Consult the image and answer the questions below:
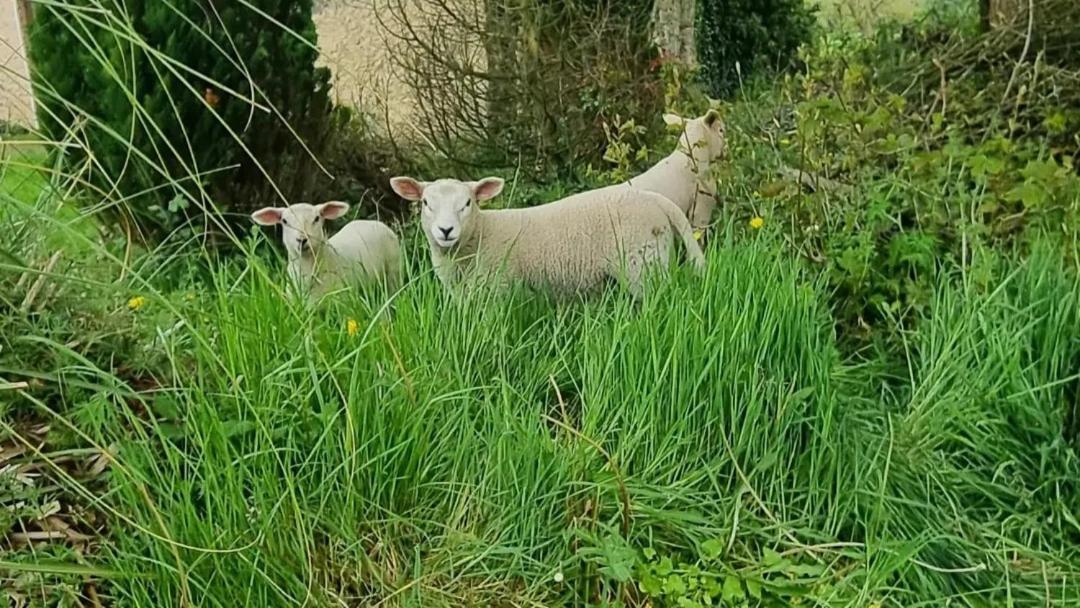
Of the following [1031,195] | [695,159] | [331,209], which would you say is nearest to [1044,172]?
[1031,195]

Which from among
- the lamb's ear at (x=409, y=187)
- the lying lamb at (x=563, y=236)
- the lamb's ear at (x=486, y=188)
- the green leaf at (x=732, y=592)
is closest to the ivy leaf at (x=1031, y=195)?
the lying lamb at (x=563, y=236)

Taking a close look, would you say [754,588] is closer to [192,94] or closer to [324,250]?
[324,250]

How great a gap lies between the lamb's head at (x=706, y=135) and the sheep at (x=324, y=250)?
1152 millimetres

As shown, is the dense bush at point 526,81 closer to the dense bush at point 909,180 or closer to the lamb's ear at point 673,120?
the dense bush at point 909,180

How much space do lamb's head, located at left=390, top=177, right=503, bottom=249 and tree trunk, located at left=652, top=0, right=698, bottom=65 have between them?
2.64 metres

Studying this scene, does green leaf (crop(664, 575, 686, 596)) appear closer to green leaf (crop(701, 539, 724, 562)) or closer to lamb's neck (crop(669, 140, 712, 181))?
green leaf (crop(701, 539, 724, 562))

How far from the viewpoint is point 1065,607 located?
1984 mm

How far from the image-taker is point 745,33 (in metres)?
7.59

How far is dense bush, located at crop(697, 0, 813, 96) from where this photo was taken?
7.40m

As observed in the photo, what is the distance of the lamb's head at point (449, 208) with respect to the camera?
2.77 meters

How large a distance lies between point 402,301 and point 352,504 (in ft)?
2.21

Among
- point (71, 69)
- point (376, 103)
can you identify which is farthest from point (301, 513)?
point (376, 103)

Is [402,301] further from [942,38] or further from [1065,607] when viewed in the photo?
[942,38]

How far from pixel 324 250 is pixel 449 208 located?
0.48 m
